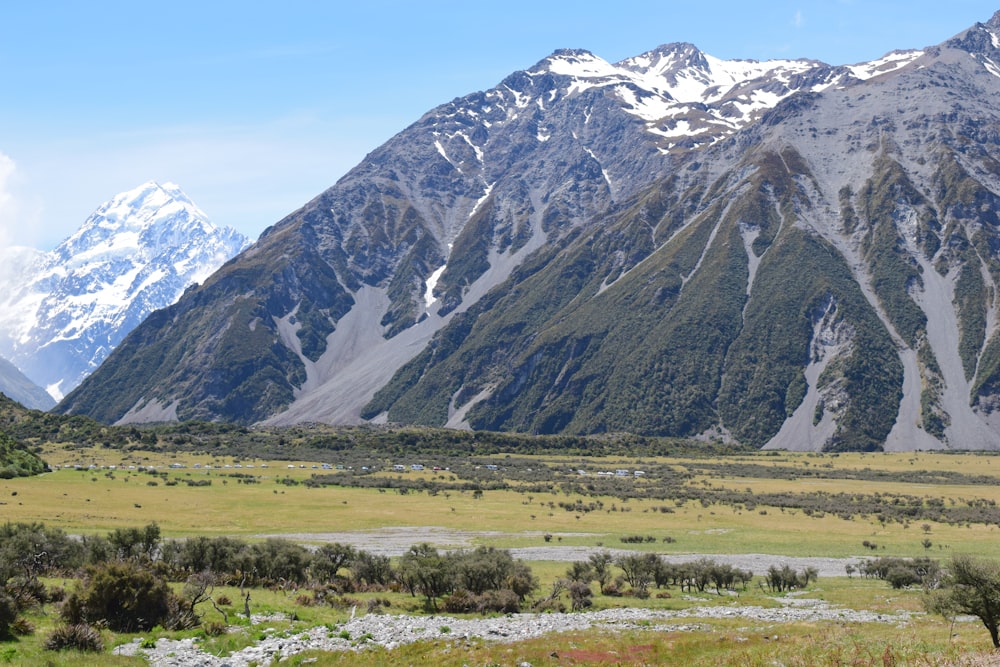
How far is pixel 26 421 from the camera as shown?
587 feet

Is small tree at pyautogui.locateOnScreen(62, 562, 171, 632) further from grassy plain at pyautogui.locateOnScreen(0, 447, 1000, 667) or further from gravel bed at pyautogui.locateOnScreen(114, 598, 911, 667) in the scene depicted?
gravel bed at pyautogui.locateOnScreen(114, 598, 911, 667)

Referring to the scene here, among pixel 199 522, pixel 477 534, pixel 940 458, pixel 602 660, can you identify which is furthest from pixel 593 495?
pixel 940 458

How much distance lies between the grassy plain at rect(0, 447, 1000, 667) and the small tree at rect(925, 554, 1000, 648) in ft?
3.95

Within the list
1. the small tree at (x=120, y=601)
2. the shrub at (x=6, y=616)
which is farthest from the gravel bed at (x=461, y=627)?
the shrub at (x=6, y=616)

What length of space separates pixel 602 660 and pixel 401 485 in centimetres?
9661

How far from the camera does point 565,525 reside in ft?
292

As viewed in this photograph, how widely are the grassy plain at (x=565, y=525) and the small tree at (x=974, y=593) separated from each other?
3.95 feet

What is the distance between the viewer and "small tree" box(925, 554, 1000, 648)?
96.1ft

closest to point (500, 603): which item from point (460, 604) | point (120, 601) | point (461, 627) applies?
point (460, 604)

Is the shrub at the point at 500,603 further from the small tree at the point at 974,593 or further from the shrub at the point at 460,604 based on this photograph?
the small tree at the point at 974,593

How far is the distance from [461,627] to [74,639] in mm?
15848

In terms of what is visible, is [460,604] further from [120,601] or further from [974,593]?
[974,593]

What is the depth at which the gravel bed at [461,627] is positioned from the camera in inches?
1184

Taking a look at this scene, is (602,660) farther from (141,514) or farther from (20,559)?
(141,514)
